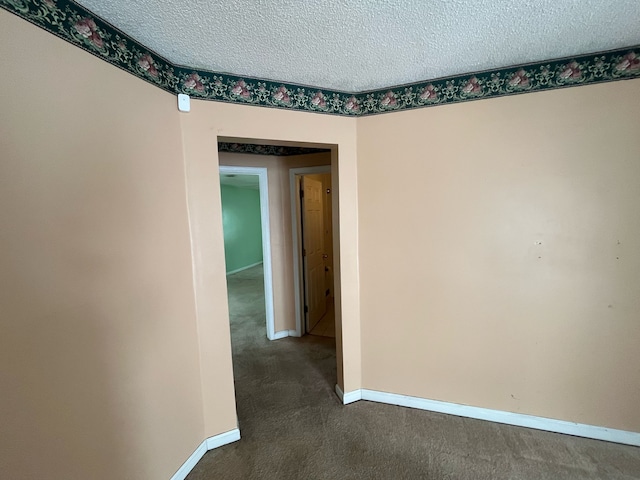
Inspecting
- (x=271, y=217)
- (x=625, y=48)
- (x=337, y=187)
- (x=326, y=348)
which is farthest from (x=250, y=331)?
(x=625, y=48)

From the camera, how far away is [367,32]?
1.30 metres

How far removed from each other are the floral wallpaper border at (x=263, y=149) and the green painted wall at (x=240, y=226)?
4124 mm

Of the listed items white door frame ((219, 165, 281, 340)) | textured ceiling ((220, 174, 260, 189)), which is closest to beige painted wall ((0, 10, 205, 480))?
white door frame ((219, 165, 281, 340))

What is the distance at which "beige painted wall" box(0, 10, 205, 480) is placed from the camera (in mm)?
875

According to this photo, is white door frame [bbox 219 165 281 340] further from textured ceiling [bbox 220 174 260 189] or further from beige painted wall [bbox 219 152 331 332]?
textured ceiling [bbox 220 174 260 189]

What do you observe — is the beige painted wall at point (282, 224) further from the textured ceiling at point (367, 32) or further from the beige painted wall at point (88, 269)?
the beige painted wall at point (88, 269)

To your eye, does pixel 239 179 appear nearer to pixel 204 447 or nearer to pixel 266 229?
pixel 266 229

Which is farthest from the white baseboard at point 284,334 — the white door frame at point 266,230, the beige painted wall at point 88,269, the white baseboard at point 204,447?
the beige painted wall at point 88,269

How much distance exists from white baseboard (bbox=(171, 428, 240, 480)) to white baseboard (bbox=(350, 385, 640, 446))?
85 centimetres

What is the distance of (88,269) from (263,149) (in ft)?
7.40

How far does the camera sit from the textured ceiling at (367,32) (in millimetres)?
1146

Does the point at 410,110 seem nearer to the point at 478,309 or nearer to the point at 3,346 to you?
the point at 478,309

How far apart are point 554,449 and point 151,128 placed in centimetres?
298

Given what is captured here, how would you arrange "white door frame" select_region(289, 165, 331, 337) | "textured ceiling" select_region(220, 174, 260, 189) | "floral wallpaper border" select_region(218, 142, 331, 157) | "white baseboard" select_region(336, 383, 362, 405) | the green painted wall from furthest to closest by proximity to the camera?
the green painted wall → "textured ceiling" select_region(220, 174, 260, 189) → "white door frame" select_region(289, 165, 331, 337) → "floral wallpaper border" select_region(218, 142, 331, 157) → "white baseboard" select_region(336, 383, 362, 405)
